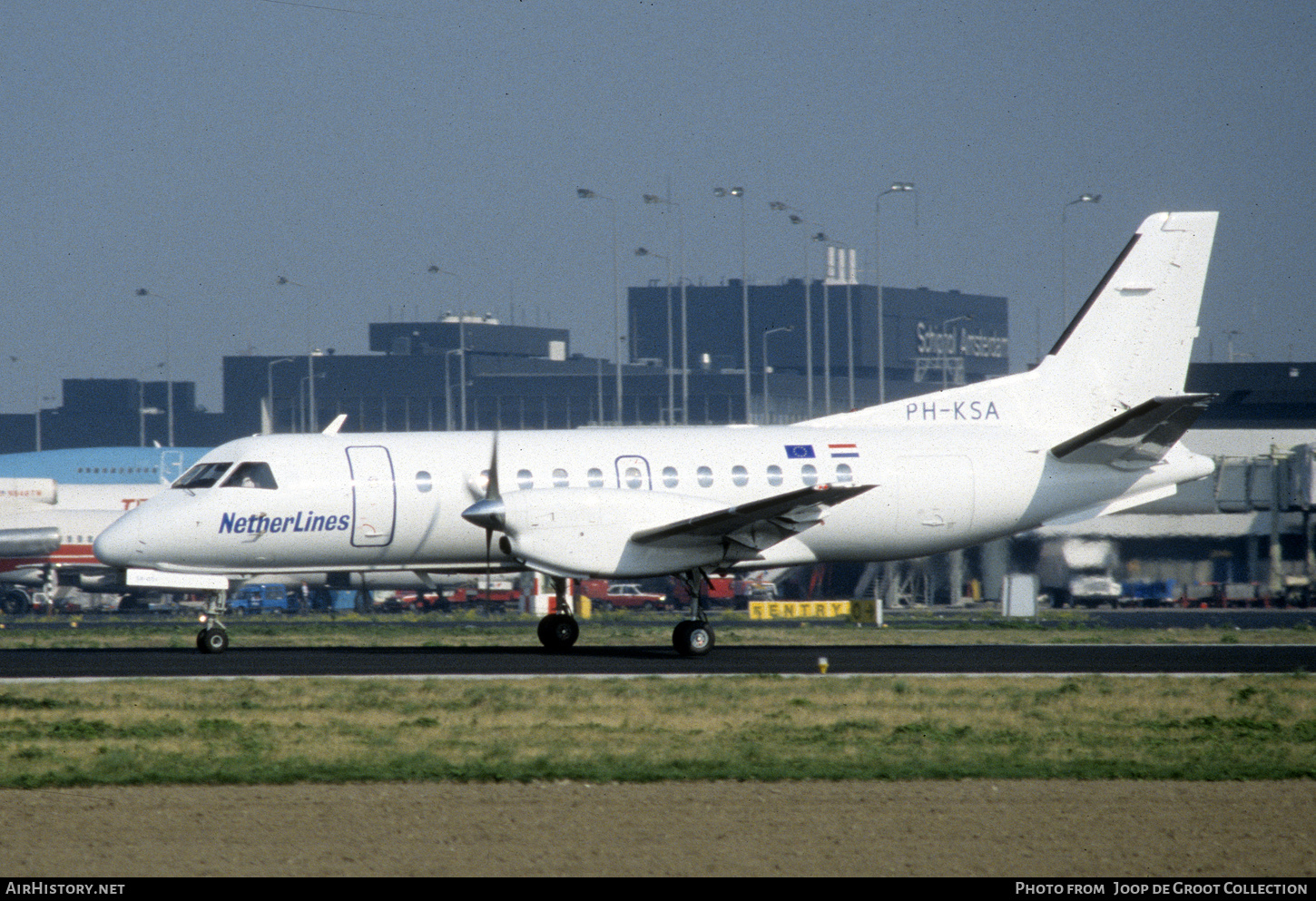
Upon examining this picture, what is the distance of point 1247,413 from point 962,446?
223ft

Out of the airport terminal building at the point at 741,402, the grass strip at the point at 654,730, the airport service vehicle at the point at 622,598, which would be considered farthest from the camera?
the airport service vehicle at the point at 622,598

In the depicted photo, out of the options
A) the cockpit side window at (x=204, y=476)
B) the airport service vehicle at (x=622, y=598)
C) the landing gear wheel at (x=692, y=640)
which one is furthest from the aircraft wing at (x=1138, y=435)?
the airport service vehicle at (x=622, y=598)

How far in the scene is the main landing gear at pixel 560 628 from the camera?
26.9 m

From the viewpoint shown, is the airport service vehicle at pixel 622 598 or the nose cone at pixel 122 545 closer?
the nose cone at pixel 122 545

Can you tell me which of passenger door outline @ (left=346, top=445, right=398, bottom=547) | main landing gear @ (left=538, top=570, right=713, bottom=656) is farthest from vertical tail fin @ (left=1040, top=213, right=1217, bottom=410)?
passenger door outline @ (left=346, top=445, right=398, bottom=547)

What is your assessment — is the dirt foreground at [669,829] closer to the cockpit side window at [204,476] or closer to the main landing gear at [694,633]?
the main landing gear at [694,633]

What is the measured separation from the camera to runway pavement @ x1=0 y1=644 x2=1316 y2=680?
22703 millimetres

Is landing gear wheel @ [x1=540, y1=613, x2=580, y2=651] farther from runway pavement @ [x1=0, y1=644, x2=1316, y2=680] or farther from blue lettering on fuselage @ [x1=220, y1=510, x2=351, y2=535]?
blue lettering on fuselage @ [x1=220, y1=510, x2=351, y2=535]

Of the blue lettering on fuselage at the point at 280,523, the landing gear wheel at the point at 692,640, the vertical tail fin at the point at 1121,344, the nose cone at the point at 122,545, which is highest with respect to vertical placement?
the vertical tail fin at the point at 1121,344

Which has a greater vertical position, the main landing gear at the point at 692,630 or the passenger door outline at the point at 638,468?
the passenger door outline at the point at 638,468

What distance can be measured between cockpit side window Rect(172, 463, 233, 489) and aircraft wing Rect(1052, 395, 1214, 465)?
576 inches

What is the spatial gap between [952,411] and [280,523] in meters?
12.5

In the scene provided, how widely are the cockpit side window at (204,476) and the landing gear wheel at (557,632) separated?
20.2 ft
